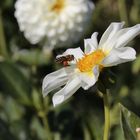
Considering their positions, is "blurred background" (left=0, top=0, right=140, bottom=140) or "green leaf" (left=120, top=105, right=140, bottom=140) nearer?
"green leaf" (left=120, top=105, right=140, bottom=140)

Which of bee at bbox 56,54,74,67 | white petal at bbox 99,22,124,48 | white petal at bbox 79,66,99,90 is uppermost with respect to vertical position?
white petal at bbox 99,22,124,48

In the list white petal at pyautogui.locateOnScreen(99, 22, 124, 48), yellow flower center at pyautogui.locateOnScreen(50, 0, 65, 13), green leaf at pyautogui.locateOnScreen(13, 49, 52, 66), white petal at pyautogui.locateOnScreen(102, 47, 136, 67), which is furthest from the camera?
green leaf at pyautogui.locateOnScreen(13, 49, 52, 66)

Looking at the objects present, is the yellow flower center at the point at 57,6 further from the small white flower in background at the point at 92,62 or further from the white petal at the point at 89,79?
the white petal at the point at 89,79

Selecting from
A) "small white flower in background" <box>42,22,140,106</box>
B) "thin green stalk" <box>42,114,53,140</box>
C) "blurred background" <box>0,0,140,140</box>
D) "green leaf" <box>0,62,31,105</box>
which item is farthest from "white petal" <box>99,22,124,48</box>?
"green leaf" <box>0,62,31,105</box>

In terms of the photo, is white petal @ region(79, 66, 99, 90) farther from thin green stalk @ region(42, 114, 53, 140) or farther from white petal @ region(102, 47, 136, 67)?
thin green stalk @ region(42, 114, 53, 140)

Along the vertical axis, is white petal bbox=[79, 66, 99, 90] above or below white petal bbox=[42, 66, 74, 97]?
above

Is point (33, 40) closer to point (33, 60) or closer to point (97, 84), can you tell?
point (33, 60)

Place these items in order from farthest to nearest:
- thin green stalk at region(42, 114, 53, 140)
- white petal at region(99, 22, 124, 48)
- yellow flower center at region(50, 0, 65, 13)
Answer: yellow flower center at region(50, 0, 65, 13), thin green stalk at region(42, 114, 53, 140), white petal at region(99, 22, 124, 48)
